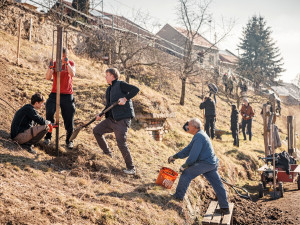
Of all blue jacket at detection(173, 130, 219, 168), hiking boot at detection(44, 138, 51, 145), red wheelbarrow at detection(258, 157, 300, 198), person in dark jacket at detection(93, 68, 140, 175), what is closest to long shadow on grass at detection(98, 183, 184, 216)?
person in dark jacket at detection(93, 68, 140, 175)

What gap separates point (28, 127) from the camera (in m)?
5.97

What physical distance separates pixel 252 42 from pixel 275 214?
143ft

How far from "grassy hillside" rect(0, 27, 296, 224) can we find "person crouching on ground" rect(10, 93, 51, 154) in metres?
0.17

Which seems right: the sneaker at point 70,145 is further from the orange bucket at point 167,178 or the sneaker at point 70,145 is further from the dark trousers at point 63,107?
the orange bucket at point 167,178

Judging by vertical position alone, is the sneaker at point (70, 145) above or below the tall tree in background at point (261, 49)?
below

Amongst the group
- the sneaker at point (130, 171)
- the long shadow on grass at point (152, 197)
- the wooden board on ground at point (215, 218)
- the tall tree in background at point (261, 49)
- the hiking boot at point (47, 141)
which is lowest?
the wooden board on ground at point (215, 218)

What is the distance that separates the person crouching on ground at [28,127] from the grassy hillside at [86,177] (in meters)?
0.17

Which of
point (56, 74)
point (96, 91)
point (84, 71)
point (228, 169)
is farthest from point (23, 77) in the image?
point (228, 169)

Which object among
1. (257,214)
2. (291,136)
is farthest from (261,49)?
(257,214)

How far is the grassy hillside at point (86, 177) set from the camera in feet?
13.9

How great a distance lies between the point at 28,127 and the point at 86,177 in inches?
57.9

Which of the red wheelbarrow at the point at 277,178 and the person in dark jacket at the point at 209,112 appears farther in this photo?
the person in dark jacket at the point at 209,112

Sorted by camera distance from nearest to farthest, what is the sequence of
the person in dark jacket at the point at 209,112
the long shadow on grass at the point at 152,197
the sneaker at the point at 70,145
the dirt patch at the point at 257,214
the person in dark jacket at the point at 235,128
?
the long shadow on grass at the point at 152,197 < the sneaker at the point at 70,145 < the dirt patch at the point at 257,214 < the person in dark jacket at the point at 209,112 < the person in dark jacket at the point at 235,128

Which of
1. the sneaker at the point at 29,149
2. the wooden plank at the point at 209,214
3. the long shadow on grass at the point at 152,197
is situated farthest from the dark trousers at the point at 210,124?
the sneaker at the point at 29,149
